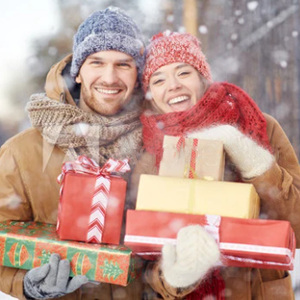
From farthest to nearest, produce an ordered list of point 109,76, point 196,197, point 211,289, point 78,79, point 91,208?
point 78,79
point 109,76
point 211,289
point 91,208
point 196,197

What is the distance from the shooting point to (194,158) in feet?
4.26

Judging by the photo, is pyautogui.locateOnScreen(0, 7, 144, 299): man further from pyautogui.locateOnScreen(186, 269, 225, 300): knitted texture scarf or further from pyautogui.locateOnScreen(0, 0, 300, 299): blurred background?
pyautogui.locateOnScreen(0, 0, 300, 299): blurred background

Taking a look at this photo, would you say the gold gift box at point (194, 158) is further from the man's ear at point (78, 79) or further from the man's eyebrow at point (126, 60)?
the man's ear at point (78, 79)

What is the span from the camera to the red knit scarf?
1.49m

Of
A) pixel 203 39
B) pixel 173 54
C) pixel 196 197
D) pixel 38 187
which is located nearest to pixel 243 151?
pixel 196 197

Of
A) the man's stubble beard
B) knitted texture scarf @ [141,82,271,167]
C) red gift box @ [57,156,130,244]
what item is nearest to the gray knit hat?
the man's stubble beard

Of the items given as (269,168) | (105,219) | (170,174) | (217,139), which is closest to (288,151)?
(269,168)

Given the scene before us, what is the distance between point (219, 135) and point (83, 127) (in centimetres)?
46

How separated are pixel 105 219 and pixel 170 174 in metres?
0.23

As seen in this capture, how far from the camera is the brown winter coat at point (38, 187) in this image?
1.55 metres

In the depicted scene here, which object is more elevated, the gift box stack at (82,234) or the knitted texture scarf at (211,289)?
the gift box stack at (82,234)

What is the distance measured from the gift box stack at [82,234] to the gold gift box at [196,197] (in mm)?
139

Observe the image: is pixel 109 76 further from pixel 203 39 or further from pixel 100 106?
pixel 203 39

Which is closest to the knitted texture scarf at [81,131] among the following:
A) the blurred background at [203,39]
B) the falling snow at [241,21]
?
the blurred background at [203,39]
